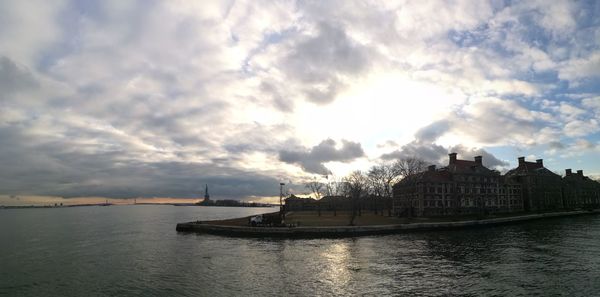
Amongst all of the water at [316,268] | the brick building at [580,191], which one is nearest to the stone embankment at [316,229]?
the water at [316,268]

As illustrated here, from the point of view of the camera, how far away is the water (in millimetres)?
33469

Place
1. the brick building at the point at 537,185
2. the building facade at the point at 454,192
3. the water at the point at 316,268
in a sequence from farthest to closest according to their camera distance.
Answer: the brick building at the point at 537,185 < the building facade at the point at 454,192 < the water at the point at 316,268

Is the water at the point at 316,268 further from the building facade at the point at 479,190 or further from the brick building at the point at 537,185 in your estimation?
the brick building at the point at 537,185

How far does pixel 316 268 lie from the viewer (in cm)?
4228

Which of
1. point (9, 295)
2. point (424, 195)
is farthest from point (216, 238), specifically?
point (424, 195)

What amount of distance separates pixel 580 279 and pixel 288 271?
27.7 meters

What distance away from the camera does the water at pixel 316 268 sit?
33469 mm

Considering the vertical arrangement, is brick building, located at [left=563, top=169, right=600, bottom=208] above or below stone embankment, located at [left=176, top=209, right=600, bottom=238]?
above

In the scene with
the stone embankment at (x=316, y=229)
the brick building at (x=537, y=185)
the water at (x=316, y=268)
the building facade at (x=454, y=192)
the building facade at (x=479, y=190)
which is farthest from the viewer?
the brick building at (x=537, y=185)

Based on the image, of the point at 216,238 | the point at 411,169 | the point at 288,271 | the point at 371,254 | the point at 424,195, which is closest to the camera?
the point at 288,271

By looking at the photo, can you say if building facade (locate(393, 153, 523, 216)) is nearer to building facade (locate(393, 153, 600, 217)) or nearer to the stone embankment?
building facade (locate(393, 153, 600, 217))

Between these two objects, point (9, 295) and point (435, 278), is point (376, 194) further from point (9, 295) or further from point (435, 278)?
point (9, 295)

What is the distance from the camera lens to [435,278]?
118 feet

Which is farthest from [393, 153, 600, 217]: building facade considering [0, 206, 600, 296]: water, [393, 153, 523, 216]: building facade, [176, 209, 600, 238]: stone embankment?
[0, 206, 600, 296]: water
